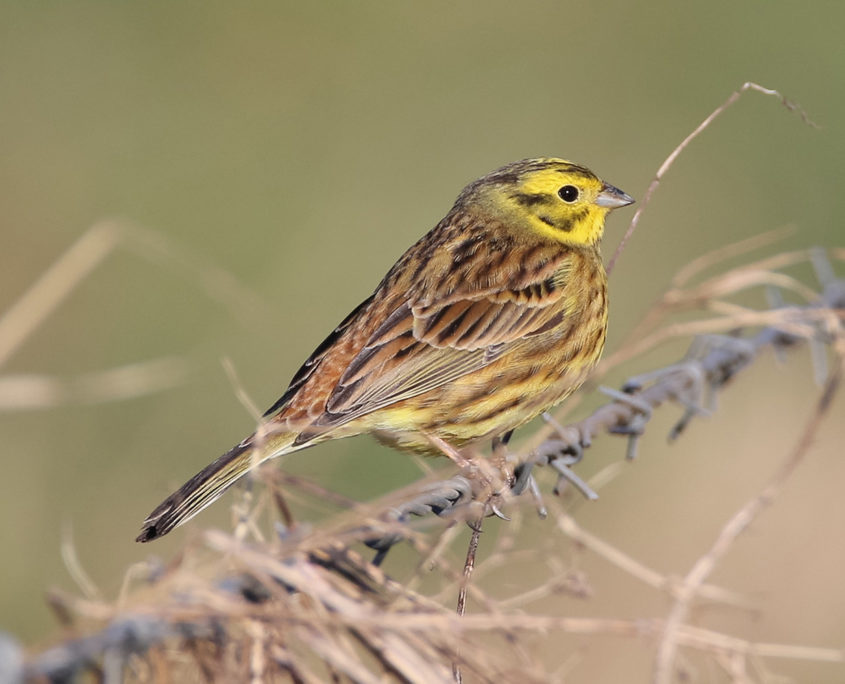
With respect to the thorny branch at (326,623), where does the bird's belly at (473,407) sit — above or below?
below

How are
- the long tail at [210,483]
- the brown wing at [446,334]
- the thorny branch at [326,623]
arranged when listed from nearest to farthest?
the thorny branch at [326,623] < the long tail at [210,483] < the brown wing at [446,334]

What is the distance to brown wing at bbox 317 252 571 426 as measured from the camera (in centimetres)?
376

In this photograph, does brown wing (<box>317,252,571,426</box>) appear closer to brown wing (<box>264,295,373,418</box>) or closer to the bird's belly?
the bird's belly

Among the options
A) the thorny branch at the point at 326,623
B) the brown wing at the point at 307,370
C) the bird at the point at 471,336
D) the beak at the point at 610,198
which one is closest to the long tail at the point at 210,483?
the bird at the point at 471,336

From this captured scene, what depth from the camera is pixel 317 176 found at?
8531 millimetres

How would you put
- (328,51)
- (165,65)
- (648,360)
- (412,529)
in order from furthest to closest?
(328,51), (165,65), (648,360), (412,529)

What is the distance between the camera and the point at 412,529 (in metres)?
Result: 2.01

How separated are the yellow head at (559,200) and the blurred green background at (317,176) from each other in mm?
1588

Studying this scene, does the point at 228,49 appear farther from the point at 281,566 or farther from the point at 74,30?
the point at 281,566

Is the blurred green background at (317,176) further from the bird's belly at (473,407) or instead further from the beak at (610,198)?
the bird's belly at (473,407)

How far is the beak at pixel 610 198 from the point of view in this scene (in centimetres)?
441

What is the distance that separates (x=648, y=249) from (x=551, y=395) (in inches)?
162

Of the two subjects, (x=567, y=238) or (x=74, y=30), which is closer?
(x=567, y=238)

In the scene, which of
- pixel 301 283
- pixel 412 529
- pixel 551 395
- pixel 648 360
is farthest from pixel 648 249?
pixel 412 529
